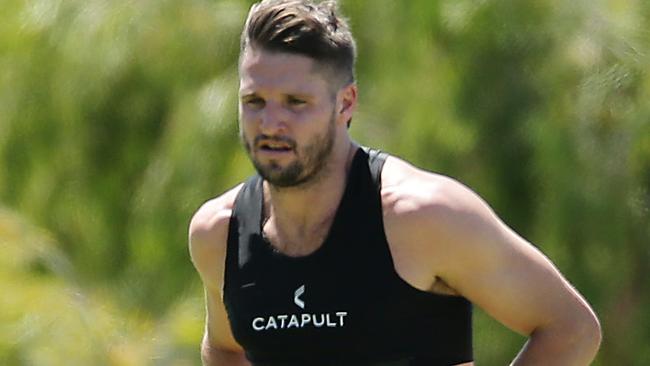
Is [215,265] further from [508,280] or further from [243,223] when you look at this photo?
[508,280]

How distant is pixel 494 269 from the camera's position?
2.72 metres

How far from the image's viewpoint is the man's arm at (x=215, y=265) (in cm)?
302

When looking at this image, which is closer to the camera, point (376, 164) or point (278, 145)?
point (278, 145)

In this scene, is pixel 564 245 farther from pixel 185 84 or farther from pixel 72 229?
pixel 72 229

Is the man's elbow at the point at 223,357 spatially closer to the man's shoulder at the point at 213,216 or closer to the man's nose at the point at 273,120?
the man's shoulder at the point at 213,216

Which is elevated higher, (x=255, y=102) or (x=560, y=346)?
(x=255, y=102)

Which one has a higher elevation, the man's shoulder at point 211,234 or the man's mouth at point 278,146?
the man's mouth at point 278,146

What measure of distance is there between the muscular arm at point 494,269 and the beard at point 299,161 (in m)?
0.15

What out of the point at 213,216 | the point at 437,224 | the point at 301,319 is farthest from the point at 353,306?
the point at 213,216

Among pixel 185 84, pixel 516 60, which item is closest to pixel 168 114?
pixel 185 84

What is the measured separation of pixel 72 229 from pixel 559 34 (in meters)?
1.86

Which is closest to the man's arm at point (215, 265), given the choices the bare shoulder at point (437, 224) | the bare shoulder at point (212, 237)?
the bare shoulder at point (212, 237)

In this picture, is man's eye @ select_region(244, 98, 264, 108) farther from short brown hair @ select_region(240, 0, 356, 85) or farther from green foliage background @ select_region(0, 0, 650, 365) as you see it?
green foliage background @ select_region(0, 0, 650, 365)

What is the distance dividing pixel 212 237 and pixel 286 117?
1.32ft
